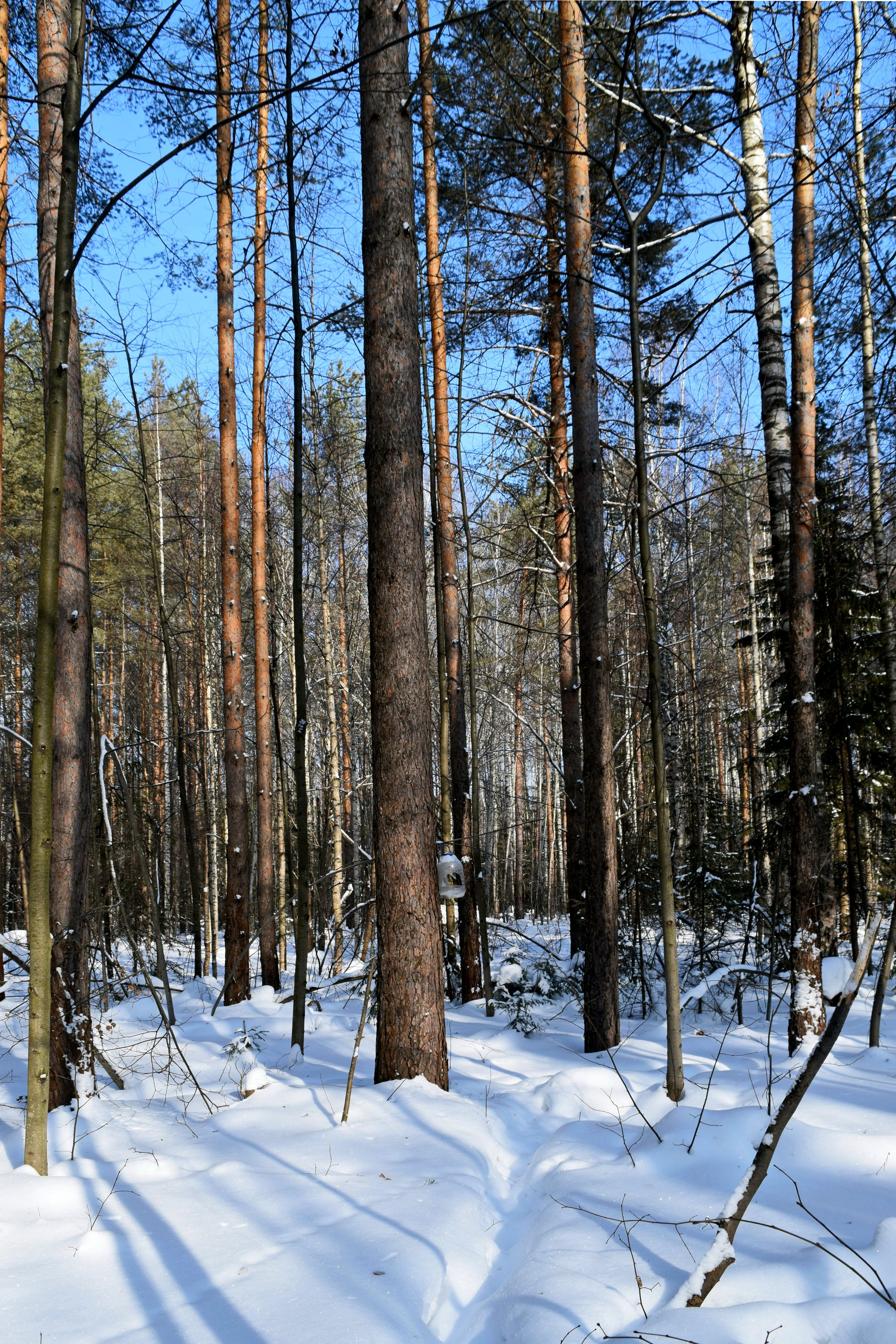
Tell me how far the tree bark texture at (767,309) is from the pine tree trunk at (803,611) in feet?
0.86

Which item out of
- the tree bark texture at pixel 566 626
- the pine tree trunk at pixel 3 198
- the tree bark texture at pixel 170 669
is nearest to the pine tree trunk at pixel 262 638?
the tree bark texture at pixel 170 669

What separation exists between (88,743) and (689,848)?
22.9 feet

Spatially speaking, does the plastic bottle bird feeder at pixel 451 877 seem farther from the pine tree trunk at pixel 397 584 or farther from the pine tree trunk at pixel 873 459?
the pine tree trunk at pixel 873 459

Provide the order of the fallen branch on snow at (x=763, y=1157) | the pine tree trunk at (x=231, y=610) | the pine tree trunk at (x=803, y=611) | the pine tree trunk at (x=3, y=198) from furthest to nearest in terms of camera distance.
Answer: the pine tree trunk at (x=231, y=610), the pine tree trunk at (x=3, y=198), the pine tree trunk at (x=803, y=611), the fallen branch on snow at (x=763, y=1157)

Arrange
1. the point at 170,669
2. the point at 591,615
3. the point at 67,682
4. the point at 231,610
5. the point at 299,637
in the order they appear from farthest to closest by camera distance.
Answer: the point at 231,610 < the point at 170,669 < the point at 591,615 < the point at 299,637 < the point at 67,682

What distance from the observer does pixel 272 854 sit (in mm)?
10695

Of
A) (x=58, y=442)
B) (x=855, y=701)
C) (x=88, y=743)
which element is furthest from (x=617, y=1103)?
(x=855, y=701)

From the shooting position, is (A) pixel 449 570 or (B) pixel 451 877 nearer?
(B) pixel 451 877

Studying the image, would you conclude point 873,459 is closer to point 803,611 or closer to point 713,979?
point 803,611

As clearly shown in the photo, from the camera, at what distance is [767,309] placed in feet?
20.3

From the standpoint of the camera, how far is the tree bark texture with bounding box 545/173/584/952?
953 centimetres

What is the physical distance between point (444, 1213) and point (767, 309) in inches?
248

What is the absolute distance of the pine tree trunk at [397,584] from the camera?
437cm

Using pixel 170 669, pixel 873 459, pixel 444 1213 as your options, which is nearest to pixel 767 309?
pixel 873 459
